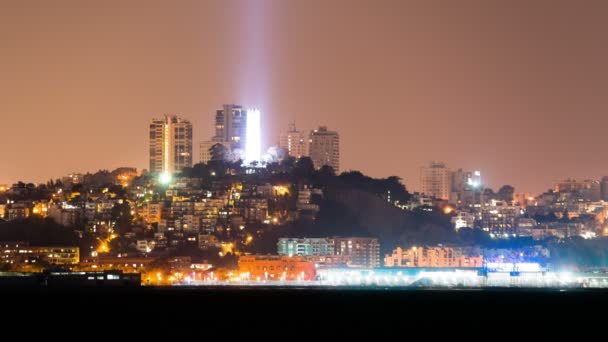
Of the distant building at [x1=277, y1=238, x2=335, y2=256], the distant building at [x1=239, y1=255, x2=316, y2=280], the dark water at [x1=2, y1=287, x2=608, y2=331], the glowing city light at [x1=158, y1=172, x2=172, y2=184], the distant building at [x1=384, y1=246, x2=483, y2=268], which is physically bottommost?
the dark water at [x1=2, y1=287, x2=608, y2=331]

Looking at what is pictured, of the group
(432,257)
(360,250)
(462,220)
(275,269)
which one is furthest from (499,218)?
(275,269)

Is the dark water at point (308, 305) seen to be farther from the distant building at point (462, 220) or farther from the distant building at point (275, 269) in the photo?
the distant building at point (462, 220)

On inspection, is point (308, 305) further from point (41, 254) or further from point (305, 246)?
point (305, 246)

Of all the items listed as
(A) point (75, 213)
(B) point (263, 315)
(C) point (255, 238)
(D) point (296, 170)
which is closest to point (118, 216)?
(A) point (75, 213)

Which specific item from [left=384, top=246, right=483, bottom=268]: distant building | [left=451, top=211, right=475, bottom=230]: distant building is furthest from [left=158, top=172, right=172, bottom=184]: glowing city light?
[left=384, top=246, right=483, bottom=268]: distant building

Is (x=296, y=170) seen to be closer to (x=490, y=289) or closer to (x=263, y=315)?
(x=490, y=289)

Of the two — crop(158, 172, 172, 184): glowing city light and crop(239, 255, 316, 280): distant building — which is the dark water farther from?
crop(158, 172, 172, 184): glowing city light
